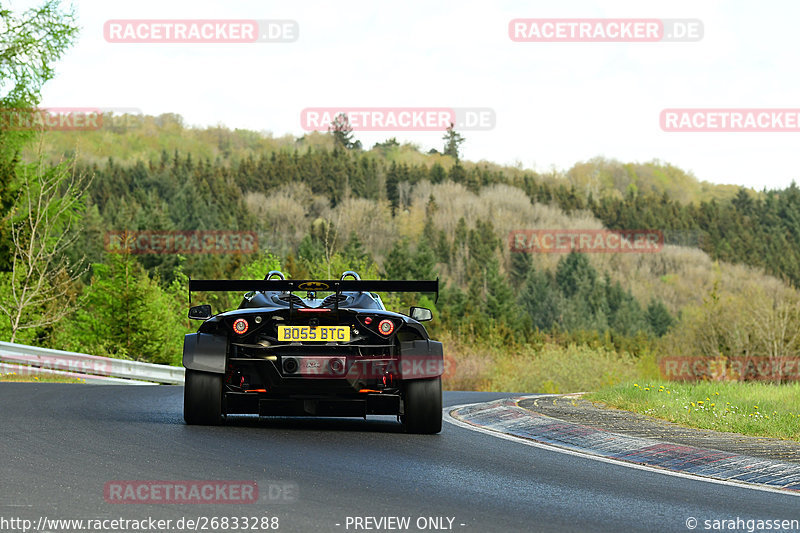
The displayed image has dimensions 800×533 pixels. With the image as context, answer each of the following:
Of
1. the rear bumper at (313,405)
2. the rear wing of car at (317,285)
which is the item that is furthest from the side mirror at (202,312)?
the rear bumper at (313,405)

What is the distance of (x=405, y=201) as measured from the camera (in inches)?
6097

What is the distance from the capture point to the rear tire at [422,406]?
9031 millimetres

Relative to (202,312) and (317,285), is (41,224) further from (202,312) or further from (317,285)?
(317,285)

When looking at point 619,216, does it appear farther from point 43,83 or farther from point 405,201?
point 43,83

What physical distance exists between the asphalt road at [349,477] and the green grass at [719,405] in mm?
2297

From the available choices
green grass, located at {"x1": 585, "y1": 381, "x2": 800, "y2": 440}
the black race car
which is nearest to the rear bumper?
the black race car

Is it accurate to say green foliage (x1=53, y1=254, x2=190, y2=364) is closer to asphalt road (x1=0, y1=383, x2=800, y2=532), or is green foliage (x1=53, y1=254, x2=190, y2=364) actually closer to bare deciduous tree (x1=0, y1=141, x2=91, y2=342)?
bare deciduous tree (x1=0, y1=141, x2=91, y2=342)

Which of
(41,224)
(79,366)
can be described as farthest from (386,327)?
(41,224)

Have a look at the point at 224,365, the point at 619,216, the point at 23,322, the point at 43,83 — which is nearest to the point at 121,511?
the point at 224,365

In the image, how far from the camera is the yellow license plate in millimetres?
8844

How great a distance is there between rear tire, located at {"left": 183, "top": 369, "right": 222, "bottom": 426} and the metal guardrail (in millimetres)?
10912

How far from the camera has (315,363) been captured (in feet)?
28.5

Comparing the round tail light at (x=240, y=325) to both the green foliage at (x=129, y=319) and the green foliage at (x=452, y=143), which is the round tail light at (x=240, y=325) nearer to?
the green foliage at (x=129, y=319)

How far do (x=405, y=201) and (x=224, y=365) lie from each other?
147m
